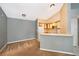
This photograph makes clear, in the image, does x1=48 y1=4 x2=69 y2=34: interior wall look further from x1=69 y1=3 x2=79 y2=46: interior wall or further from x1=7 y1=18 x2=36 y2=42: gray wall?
x1=7 y1=18 x2=36 y2=42: gray wall

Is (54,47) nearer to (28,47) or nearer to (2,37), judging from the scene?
(28,47)

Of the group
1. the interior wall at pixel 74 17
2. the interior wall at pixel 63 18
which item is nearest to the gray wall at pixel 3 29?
the interior wall at pixel 63 18

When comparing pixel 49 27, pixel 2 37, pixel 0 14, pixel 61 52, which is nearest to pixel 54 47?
pixel 61 52

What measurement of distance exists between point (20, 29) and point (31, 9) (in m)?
0.42

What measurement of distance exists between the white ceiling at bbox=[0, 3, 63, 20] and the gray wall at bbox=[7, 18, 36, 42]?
0.09m

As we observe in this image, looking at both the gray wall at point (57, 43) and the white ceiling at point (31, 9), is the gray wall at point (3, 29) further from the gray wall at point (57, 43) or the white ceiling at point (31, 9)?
the gray wall at point (57, 43)

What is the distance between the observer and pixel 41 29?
6.79ft

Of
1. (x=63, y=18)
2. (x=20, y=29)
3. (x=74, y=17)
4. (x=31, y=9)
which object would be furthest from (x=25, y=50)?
(x=74, y=17)

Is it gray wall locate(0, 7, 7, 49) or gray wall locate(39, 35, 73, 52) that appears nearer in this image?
→ gray wall locate(0, 7, 7, 49)

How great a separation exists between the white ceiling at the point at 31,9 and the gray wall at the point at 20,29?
87 mm

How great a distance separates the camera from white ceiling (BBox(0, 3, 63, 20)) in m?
1.96

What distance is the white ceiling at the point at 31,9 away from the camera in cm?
196

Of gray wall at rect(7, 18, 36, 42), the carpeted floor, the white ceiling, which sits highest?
the white ceiling

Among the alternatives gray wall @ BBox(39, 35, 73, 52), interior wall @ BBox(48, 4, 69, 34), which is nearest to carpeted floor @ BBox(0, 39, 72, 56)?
gray wall @ BBox(39, 35, 73, 52)
